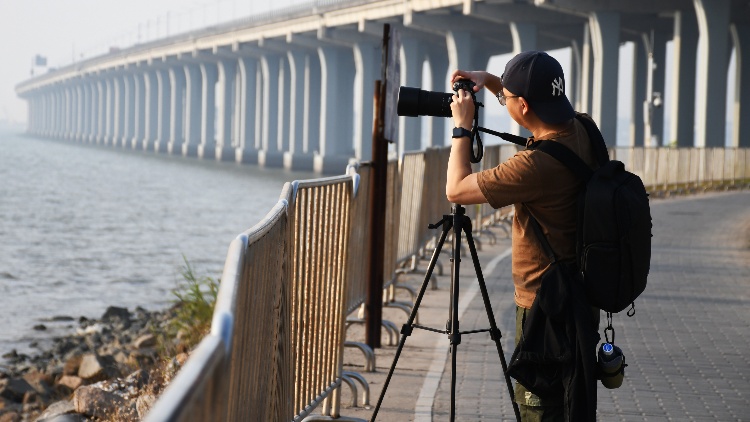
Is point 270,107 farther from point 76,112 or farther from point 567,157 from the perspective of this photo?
point 567,157

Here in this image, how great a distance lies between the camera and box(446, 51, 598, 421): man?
4.72 m

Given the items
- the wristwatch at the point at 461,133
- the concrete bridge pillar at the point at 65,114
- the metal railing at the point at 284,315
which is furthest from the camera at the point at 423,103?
the concrete bridge pillar at the point at 65,114

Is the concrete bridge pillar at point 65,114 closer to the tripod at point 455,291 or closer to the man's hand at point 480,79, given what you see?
the tripod at point 455,291

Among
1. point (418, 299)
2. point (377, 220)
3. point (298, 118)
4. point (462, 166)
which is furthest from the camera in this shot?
point (298, 118)

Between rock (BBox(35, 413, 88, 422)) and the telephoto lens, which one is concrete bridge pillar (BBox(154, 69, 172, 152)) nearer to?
rock (BBox(35, 413, 88, 422))

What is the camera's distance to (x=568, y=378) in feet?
15.5

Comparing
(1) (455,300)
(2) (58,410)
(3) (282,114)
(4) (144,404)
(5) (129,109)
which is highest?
(5) (129,109)

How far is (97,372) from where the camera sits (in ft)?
46.2

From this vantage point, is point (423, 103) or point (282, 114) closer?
point (423, 103)

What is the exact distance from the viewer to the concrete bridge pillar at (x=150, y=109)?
135 meters

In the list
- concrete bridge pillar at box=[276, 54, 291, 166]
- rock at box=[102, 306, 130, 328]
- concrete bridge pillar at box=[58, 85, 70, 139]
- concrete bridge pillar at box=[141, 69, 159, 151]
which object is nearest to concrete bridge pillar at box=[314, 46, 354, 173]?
concrete bridge pillar at box=[276, 54, 291, 166]

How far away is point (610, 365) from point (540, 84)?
3.49ft

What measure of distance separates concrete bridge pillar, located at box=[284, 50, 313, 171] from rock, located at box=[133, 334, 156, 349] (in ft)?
237

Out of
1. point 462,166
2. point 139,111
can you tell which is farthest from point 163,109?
point 462,166
